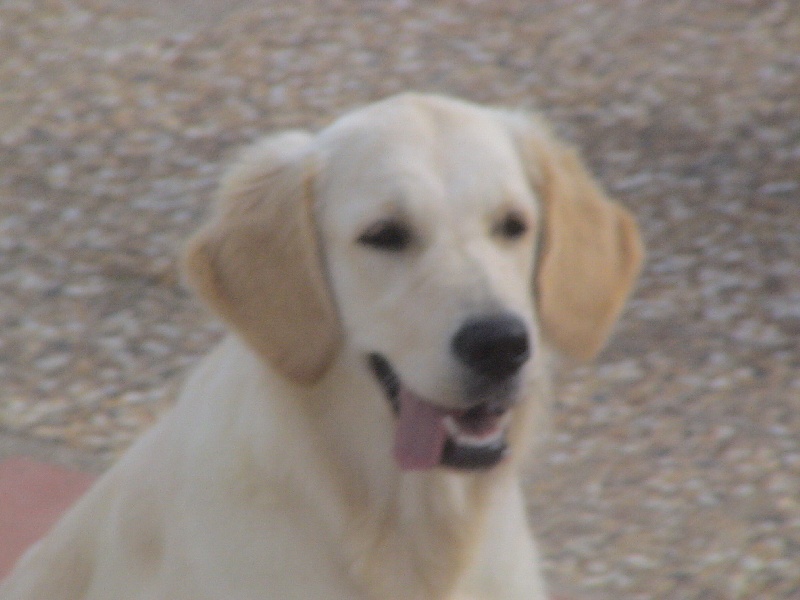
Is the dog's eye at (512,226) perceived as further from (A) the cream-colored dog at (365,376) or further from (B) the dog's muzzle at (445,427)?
(B) the dog's muzzle at (445,427)

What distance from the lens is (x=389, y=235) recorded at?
2.70 meters

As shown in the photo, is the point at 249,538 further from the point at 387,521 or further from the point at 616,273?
the point at 616,273

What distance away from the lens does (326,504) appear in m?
2.74

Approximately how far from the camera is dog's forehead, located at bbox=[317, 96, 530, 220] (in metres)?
2.71

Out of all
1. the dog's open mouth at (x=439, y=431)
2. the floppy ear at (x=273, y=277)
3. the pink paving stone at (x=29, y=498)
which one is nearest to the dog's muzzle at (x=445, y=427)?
the dog's open mouth at (x=439, y=431)

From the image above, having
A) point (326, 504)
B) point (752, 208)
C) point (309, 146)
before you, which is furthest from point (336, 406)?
point (752, 208)

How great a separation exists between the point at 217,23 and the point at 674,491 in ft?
13.8

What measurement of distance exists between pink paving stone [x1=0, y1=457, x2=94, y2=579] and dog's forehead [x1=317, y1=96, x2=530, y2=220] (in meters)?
1.94

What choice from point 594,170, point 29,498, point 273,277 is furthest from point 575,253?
point 594,170

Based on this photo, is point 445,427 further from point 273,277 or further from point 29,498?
point 29,498

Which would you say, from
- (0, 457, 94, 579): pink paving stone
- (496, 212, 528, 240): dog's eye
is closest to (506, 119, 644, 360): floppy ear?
(496, 212, 528, 240): dog's eye

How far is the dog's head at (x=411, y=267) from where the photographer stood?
2594 millimetres

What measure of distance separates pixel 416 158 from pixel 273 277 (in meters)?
0.37

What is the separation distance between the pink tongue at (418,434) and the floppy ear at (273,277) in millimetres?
190
